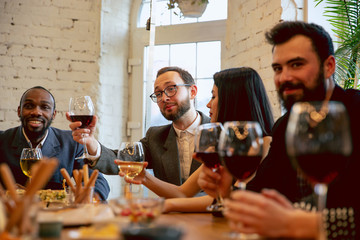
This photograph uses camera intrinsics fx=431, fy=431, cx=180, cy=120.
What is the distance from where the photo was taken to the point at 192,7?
407 cm

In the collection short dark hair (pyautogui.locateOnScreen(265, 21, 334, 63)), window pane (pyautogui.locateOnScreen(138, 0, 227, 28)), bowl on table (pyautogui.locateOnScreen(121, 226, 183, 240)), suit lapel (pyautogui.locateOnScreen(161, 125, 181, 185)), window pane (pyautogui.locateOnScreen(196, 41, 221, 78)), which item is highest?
window pane (pyautogui.locateOnScreen(138, 0, 227, 28))

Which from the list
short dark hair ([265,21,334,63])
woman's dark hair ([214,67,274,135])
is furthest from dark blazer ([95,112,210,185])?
short dark hair ([265,21,334,63])

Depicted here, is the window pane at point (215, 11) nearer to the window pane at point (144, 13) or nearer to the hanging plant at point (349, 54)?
the window pane at point (144, 13)

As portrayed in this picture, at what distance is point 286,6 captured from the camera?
3.17m

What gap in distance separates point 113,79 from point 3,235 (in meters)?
3.77

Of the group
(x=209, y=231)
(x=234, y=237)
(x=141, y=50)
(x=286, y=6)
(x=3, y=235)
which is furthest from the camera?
(x=141, y=50)

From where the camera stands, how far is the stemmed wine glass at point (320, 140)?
76 cm

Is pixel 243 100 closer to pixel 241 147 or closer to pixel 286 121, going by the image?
pixel 286 121

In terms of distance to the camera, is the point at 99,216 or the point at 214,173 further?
the point at 214,173

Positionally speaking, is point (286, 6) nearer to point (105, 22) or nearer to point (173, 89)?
point (173, 89)

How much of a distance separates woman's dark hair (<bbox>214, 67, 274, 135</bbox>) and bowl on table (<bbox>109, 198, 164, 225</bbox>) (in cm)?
97

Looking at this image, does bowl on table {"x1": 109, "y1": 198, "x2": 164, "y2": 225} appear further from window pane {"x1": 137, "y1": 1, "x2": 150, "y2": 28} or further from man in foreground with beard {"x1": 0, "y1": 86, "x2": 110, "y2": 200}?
window pane {"x1": 137, "y1": 1, "x2": 150, "y2": 28}

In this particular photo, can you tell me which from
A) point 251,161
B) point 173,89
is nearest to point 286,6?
point 173,89

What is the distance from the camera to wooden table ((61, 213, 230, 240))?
0.91m
